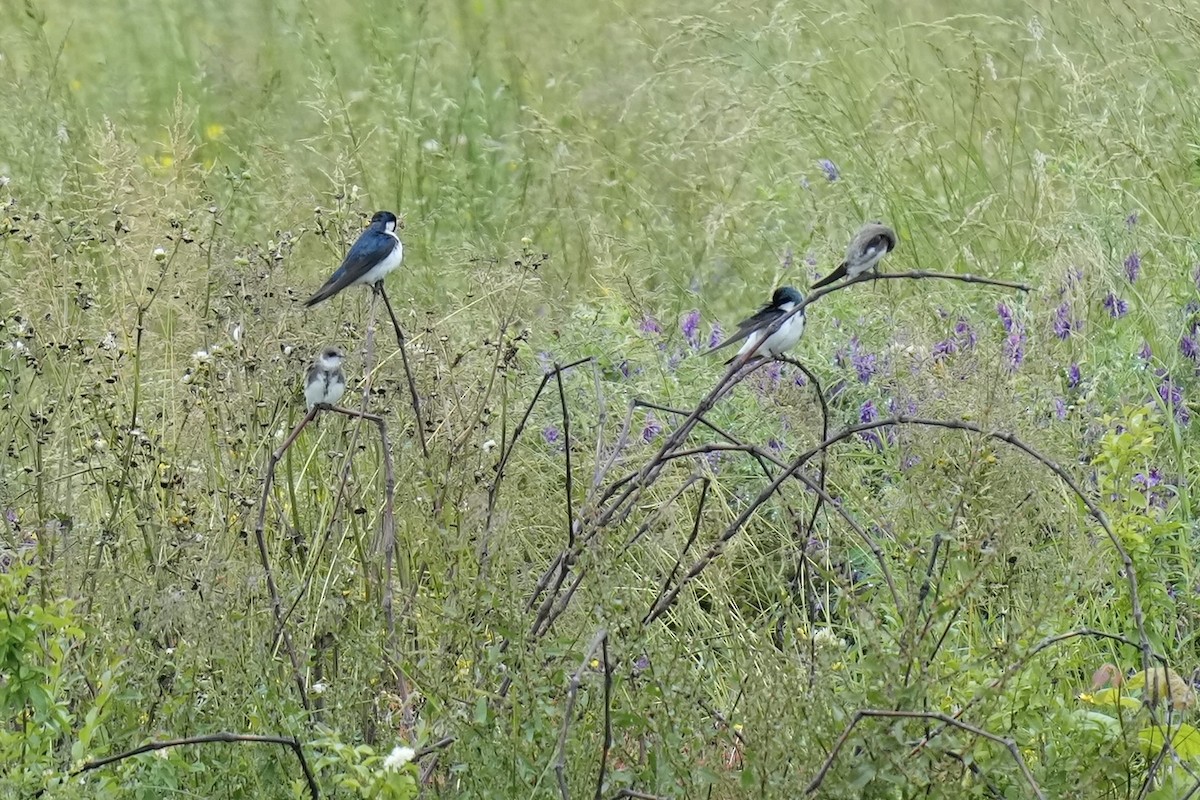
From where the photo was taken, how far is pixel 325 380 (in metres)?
3.14

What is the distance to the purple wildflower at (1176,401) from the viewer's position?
372 cm

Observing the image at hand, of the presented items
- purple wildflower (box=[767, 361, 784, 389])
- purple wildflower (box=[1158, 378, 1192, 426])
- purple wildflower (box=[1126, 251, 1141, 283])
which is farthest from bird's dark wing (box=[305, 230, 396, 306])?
purple wildflower (box=[1126, 251, 1141, 283])

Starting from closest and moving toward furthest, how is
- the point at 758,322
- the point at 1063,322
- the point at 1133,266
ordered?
the point at 758,322 → the point at 1063,322 → the point at 1133,266

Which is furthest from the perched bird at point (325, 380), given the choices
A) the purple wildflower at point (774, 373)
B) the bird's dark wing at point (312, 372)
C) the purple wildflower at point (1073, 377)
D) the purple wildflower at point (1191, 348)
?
the purple wildflower at point (1191, 348)

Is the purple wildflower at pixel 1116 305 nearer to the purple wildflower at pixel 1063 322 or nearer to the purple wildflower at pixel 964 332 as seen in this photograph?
the purple wildflower at pixel 1063 322

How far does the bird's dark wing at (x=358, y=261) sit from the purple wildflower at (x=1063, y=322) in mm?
1642

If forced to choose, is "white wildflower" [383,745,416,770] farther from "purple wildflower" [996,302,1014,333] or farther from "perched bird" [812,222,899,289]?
"purple wildflower" [996,302,1014,333]

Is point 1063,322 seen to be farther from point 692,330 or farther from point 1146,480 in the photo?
point 692,330

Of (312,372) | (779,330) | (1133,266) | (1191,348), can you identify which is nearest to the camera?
(312,372)

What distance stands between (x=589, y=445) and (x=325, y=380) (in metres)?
1.15

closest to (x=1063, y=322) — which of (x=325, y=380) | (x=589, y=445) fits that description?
(x=589, y=445)

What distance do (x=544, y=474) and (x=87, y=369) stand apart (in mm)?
1228

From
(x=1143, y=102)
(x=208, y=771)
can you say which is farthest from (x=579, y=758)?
(x=1143, y=102)

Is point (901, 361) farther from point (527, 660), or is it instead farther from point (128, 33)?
point (128, 33)
